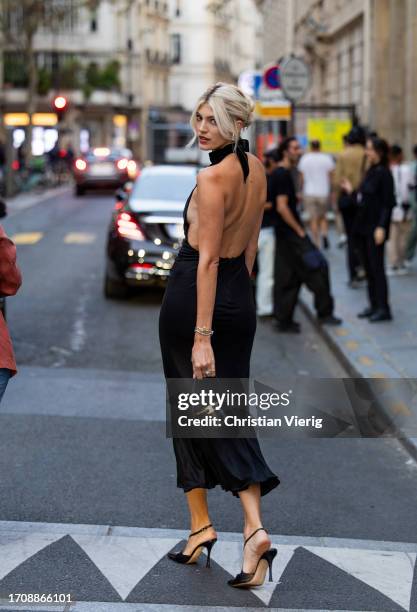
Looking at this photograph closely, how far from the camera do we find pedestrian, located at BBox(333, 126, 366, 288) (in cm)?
1511

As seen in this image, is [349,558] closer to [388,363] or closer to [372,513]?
[372,513]

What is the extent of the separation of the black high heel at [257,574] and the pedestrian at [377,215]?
290 inches

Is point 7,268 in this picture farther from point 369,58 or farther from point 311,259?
point 369,58

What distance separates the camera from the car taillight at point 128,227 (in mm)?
13930

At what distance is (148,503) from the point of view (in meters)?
6.00

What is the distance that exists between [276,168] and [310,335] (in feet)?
5.39

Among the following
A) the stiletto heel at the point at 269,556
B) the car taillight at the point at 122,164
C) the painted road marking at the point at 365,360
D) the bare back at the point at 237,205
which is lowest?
the painted road marking at the point at 365,360

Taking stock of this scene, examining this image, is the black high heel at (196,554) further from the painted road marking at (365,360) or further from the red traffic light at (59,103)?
the red traffic light at (59,103)

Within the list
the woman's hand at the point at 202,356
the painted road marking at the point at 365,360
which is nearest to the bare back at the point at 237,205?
the woman's hand at the point at 202,356

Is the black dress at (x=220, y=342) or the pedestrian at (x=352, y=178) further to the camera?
the pedestrian at (x=352, y=178)

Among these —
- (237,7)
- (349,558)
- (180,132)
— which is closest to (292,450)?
(349,558)

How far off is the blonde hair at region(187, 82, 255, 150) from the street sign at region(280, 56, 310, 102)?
15185 mm

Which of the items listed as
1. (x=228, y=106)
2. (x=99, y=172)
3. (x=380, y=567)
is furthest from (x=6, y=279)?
(x=99, y=172)

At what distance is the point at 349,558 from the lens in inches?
203
